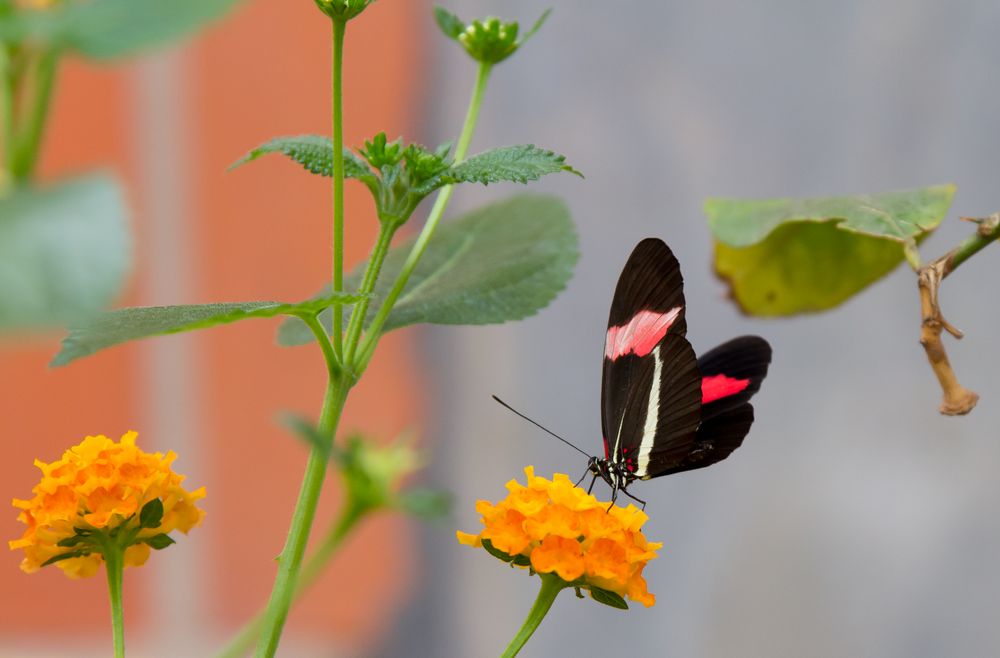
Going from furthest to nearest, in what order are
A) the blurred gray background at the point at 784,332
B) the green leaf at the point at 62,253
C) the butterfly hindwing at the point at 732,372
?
the blurred gray background at the point at 784,332 → the butterfly hindwing at the point at 732,372 → the green leaf at the point at 62,253

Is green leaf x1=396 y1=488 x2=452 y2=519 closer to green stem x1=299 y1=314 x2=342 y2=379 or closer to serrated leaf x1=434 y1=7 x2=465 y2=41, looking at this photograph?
green stem x1=299 y1=314 x2=342 y2=379

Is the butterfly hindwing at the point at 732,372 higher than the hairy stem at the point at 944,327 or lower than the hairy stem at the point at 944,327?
lower

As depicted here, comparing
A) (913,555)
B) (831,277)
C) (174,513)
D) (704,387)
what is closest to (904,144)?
(913,555)

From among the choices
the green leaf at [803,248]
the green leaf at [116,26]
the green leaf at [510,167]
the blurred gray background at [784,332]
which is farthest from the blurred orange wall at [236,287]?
the green leaf at [116,26]

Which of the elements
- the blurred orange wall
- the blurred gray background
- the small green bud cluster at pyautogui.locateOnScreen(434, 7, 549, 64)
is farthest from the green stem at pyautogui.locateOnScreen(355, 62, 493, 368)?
the blurred orange wall

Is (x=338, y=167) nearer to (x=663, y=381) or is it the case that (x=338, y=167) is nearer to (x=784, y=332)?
(x=663, y=381)

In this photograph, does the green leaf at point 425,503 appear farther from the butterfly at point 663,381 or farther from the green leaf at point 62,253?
the butterfly at point 663,381

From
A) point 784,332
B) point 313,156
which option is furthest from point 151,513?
point 784,332
